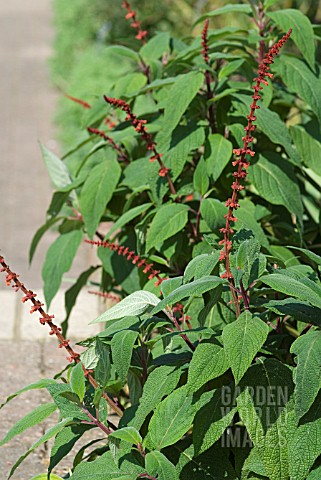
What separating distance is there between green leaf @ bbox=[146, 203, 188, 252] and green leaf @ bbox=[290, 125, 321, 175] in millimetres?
535

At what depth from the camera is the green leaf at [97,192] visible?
2996 millimetres

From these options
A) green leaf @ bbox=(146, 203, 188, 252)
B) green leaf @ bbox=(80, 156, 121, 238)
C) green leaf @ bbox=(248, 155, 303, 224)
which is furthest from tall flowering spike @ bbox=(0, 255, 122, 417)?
green leaf @ bbox=(248, 155, 303, 224)

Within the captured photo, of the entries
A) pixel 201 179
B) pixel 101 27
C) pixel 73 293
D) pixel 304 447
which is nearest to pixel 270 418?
pixel 304 447

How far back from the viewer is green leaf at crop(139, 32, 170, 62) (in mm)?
3320

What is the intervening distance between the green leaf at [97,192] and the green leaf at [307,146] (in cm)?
61

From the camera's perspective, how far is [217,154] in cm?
285

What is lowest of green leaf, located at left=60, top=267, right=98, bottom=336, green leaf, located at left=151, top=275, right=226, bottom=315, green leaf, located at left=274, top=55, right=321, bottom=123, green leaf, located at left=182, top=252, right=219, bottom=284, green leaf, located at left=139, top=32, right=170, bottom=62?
green leaf, located at left=151, top=275, right=226, bottom=315

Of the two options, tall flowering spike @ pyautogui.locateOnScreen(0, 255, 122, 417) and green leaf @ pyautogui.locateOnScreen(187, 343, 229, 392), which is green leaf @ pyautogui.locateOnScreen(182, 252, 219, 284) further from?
tall flowering spike @ pyautogui.locateOnScreen(0, 255, 122, 417)

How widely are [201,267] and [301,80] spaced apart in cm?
108

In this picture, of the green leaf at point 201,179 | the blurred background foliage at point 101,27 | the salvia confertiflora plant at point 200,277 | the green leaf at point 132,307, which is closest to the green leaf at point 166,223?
the salvia confertiflora plant at point 200,277

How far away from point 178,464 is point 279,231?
1.23 meters

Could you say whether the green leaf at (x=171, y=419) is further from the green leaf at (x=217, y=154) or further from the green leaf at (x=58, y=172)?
the green leaf at (x=58, y=172)

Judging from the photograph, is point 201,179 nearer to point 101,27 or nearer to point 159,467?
point 159,467

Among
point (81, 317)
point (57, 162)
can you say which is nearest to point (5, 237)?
point (81, 317)
